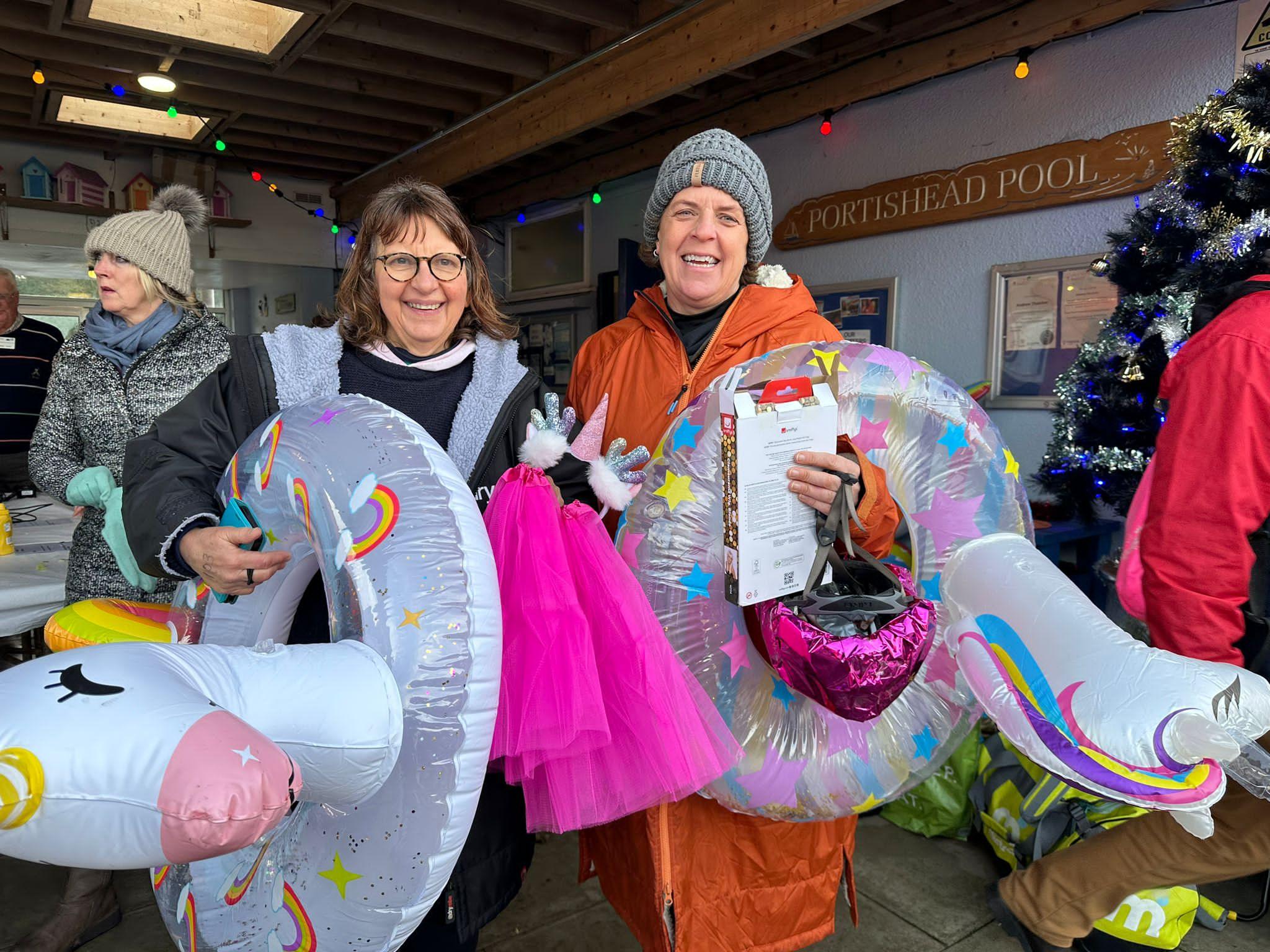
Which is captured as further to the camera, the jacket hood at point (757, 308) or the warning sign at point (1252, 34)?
the warning sign at point (1252, 34)

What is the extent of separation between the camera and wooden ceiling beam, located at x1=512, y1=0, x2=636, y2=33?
11.0 ft

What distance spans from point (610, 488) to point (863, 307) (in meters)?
3.25

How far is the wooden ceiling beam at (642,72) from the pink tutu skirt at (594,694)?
252cm

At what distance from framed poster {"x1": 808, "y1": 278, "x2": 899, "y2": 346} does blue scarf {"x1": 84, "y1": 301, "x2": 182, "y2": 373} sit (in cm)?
281

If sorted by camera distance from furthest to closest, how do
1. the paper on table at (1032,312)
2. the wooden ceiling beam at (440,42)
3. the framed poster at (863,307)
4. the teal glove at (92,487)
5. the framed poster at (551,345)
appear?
1. the framed poster at (551,345)
2. the framed poster at (863,307)
3. the wooden ceiling beam at (440,42)
4. the paper on table at (1032,312)
5. the teal glove at (92,487)

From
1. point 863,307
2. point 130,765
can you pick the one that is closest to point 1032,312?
point 863,307

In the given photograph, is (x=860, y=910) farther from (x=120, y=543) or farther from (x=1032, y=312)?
(x=1032, y=312)

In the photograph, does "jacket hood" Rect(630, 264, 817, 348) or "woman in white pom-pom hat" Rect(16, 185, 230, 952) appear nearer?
"jacket hood" Rect(630, 264, 817, 348)

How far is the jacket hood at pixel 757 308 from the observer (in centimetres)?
133

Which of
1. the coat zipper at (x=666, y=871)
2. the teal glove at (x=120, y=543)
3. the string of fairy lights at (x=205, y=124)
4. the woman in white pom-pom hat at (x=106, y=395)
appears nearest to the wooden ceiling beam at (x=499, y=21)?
the string of fairy lights at (x=205, y=124)

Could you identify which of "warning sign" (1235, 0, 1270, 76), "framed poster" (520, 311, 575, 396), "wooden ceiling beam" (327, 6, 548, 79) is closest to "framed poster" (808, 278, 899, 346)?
"warning sign" (1235, 0, 1270, 76)

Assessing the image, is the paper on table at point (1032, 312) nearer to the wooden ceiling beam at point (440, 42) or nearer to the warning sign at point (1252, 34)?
the warning sign at point (1252, 34)

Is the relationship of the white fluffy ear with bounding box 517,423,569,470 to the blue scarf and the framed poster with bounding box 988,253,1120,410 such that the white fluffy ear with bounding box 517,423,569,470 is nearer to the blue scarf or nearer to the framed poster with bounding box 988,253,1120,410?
the blue scarf

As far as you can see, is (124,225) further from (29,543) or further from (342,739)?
(342,739)
